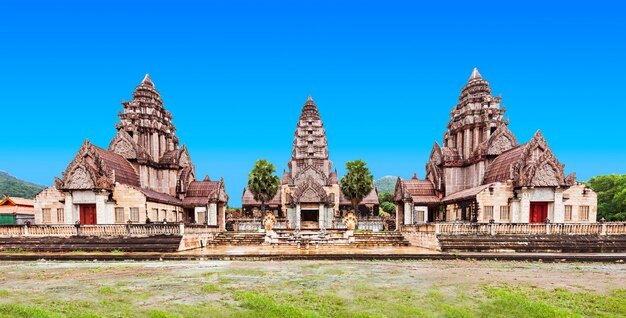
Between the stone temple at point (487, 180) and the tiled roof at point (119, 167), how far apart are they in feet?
85.9

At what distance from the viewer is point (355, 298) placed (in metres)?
8.50

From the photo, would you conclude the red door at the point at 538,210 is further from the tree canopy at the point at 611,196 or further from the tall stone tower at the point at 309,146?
the tall stone tower at the point at 309,146

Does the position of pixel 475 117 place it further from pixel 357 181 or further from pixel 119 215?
pixel 119 215

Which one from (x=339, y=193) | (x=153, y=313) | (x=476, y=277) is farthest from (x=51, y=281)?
(x=339, y=193)

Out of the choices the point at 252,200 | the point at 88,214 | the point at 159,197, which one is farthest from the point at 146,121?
the point at 252,200

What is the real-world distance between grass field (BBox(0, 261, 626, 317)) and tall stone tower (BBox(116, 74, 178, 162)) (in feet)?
65.4

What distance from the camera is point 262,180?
38.4 meters

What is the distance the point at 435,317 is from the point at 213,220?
2968 centimetres

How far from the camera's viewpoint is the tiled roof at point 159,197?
2700 centimetres

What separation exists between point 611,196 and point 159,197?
5892 centimetres

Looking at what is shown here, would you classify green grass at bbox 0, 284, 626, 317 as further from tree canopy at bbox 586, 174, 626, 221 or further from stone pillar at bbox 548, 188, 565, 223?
tree canopy at bbox 586, 174, 626, 221

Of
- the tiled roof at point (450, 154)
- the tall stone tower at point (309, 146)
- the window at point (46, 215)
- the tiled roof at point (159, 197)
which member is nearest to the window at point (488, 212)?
the tiled roof at point (450, 154)

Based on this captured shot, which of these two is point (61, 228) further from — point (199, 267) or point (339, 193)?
point (339, 193)

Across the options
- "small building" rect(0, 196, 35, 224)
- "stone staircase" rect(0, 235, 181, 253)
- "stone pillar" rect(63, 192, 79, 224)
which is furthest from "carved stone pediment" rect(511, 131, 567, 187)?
"small building" rect(0, 196, 35, 224)
